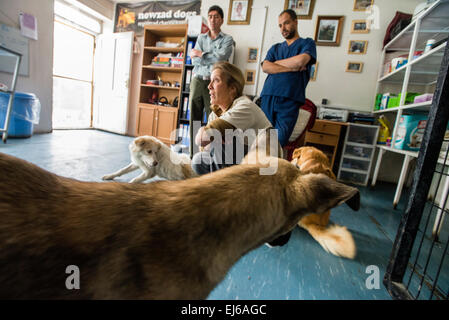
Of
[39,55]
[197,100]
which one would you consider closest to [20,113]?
[39,55]

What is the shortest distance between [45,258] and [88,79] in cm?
658

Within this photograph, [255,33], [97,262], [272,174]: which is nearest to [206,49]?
[255,33]

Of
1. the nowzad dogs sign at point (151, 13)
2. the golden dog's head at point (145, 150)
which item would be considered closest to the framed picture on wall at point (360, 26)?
the nowzad dogs sign at point (151, 13)

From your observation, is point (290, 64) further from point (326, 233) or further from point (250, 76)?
point (250, 76)

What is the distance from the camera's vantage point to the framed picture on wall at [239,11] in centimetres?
407

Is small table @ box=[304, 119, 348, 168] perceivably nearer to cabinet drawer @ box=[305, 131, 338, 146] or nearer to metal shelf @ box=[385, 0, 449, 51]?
cabinet drawer @ box=[305, 131, 338, 146]

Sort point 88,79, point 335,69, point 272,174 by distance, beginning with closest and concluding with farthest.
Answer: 1. point 272,174
2. point 335,69
3. point 88,79

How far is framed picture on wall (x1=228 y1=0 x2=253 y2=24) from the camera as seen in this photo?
407 cm

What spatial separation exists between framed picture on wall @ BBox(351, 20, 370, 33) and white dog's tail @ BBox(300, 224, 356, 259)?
3905mm

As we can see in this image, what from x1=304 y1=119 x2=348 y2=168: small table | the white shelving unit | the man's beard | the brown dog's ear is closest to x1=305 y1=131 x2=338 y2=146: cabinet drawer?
x1=304 y1=119 x2=348 y2=168: small table

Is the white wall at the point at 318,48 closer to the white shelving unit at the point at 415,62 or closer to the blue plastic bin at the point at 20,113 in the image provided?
the white shelving unit at the point at 415,62

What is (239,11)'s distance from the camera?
4.12 meters

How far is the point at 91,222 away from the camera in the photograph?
339mm
